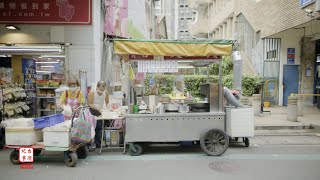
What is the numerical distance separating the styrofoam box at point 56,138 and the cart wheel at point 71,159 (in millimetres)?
304

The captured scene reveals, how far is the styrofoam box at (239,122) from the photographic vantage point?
7781mm

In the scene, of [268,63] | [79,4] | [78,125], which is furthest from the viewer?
[268,63]

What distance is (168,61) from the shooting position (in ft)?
26.0

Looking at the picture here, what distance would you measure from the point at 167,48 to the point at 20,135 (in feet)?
12.9

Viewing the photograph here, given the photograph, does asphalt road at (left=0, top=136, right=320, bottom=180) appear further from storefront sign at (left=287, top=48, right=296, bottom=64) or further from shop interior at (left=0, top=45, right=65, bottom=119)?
storefront sign at (left=287, top=48, right=296, bottom=64)

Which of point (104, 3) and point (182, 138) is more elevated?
point (104, 3)

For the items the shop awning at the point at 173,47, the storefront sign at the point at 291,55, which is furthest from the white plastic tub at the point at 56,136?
the storefront sign at the point at 291,55

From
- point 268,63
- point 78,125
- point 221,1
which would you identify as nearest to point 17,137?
point 78,125

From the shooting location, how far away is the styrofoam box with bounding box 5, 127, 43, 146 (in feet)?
21.8

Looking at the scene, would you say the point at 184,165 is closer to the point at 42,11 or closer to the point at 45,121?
the point at 45,121

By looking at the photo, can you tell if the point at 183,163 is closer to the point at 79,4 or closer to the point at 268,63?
the point at 79,4

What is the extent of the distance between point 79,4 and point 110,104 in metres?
3.94

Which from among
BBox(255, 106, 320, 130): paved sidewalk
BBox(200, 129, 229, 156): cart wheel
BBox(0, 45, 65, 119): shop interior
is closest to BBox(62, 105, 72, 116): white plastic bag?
BBox(0, 45, 65, 119): shop interior

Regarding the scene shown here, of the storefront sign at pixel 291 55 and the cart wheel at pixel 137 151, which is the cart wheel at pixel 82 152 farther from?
the storefront sign at pixel 291 55
